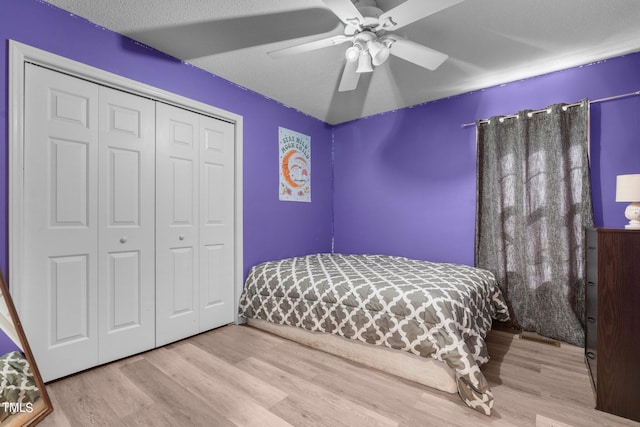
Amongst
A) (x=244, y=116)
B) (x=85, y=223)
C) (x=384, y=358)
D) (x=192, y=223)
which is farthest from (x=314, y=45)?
(x=384, y=358)

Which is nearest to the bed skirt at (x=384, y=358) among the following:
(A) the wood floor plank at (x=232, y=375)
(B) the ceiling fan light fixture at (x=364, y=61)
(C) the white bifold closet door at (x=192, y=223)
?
(A) the wood floor plank at (x=232, y=375)

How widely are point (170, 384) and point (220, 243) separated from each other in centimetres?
120

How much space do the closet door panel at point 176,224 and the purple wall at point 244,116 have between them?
31 cm

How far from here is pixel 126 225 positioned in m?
2.03

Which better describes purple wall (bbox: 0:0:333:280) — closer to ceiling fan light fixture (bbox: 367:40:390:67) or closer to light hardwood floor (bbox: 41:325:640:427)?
light hardwood floor (bbox: 41:325:640:427)

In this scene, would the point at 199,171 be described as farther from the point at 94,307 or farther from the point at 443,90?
the point at 443,90

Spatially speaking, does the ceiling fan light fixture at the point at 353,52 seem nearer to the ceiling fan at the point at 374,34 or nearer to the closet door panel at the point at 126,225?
the ceiling fan at the point at 374,34

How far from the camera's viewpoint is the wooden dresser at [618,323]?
144 cm

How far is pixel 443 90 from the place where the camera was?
112 inches

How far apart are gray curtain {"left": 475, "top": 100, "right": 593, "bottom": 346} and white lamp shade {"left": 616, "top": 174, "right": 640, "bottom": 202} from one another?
527mm

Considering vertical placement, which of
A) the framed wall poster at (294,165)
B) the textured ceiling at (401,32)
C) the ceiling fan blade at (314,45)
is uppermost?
the textured ceiling at (401,32)

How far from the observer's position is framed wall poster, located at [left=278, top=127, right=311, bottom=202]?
10.6 ft

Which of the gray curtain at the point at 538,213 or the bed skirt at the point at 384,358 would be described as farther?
the gray curtain at the point at 538,213

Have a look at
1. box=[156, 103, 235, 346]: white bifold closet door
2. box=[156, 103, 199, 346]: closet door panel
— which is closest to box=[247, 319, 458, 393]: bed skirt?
box=[156, 103, 235, 346]: white bifold closet door
